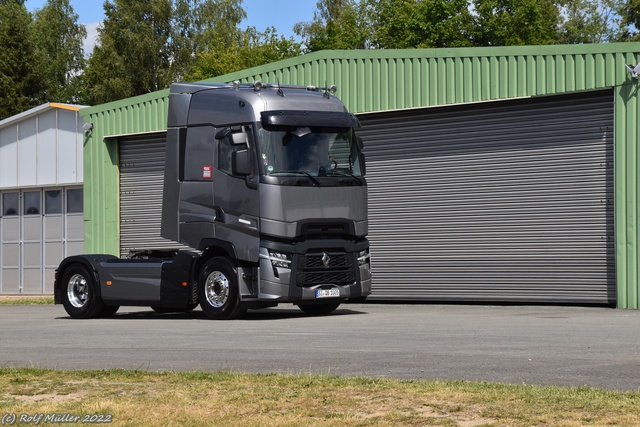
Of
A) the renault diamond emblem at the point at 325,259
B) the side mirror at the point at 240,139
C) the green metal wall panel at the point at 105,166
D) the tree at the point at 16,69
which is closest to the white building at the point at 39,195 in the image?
the green metal wall panel at the point at 105,166

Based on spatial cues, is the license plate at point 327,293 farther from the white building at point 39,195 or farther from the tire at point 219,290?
the white building at point 39,195

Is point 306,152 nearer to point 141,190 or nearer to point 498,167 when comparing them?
point 498,167

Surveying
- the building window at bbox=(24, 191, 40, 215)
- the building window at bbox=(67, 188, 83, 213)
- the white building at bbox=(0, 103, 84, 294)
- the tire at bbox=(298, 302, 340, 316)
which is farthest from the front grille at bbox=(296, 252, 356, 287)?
the building window at bbox=(24, 191, 40, 215)

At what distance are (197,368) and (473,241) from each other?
526 inches

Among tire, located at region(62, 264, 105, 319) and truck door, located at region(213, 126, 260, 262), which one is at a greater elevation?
truck door, located at region(213, 126, 260, 262)

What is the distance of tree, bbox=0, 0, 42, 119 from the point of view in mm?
69438

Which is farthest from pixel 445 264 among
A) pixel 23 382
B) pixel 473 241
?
pixel 23 382

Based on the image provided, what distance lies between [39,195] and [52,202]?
625 mm

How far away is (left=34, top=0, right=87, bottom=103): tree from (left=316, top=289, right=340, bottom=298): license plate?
65.7m

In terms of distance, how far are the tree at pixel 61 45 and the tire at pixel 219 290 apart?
64753mm

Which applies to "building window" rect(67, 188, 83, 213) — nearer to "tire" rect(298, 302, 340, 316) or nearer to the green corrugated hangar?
the green corrugated hangar

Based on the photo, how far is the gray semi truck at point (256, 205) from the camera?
18031 millimetres

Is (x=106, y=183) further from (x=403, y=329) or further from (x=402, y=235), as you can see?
(x=403, y=329)

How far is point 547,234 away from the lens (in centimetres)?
2255
